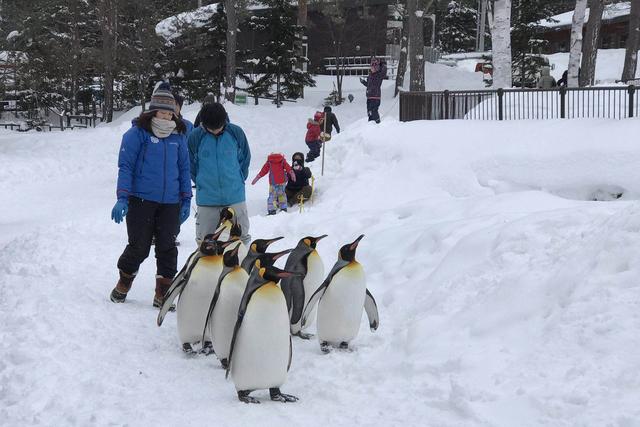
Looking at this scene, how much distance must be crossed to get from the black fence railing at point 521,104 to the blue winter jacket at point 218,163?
8.94 meters

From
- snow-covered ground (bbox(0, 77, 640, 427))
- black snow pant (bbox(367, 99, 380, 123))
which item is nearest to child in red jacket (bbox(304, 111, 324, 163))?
black snow pant (bbox(367, 99, 380, 123))

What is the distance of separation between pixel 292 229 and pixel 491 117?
650 centimetres

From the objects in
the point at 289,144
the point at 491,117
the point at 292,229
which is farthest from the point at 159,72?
the point at 292,229

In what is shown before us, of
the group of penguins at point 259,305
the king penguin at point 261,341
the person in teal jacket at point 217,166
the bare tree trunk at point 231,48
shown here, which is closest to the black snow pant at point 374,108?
the bare tree trunk at point 231,48

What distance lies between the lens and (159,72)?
3444 cm

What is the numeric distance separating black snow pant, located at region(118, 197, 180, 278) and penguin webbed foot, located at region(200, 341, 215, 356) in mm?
1364

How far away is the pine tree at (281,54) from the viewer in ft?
110

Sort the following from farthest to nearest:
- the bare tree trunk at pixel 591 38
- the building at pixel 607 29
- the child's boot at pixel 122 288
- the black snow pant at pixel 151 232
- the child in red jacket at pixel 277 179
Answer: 1. the building at pixel 607 29
2. the bare tree trunk at pixel 591 38
3. the child in red jacket at pixel 277 179
4. the child's boot at pixel 122 288
5. the black snow pant at pixel 151 232

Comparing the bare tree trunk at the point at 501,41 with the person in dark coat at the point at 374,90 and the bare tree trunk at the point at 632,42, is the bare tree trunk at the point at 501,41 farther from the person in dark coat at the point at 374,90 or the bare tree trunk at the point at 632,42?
the bare tree trunk at the point at 632,42

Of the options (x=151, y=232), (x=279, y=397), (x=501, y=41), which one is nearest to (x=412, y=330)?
(x=279, y=397)

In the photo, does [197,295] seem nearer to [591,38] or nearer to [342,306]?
[342,306]

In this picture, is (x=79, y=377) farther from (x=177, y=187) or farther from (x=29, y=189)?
(x=29, y=189)

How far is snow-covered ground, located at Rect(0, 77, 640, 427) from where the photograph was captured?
4117 mm

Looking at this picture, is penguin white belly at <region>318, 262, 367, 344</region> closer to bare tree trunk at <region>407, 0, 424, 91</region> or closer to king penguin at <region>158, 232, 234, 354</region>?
king penguin at <region>158, 232, 234, 354</region>
